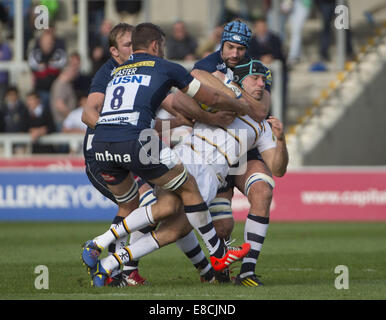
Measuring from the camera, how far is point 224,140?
29.8 ft

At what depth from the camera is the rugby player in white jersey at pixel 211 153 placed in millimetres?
8609

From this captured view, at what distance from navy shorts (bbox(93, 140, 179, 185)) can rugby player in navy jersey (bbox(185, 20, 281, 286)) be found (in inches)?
38.8

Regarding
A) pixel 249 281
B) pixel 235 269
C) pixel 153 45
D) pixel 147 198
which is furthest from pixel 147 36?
pixel 235 269

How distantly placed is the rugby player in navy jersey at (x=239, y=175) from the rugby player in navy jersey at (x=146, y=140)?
0.54 metres

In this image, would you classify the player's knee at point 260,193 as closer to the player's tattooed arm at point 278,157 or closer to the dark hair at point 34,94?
the player's tattooed arm at point 278,157

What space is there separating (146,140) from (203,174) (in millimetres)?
716

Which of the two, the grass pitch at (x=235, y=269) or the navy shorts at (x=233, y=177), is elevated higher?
the navy shorts at (x=233, y=177)

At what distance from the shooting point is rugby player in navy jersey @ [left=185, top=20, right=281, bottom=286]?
9.06m

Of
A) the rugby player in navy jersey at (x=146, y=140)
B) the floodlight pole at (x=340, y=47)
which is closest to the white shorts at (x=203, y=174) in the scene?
the rugby player in navy jersey at (x=146, y=140)

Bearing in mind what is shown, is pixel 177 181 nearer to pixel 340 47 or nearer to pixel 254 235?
pixel 254 235

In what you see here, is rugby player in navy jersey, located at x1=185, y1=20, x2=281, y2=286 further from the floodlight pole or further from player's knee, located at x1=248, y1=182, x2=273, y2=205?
the floodlight pole

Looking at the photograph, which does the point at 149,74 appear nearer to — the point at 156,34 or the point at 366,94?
the point at 156,34

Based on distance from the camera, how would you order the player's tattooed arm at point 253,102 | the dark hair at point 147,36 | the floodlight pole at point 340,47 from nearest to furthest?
the dark hair at point 147,36, the player's tattooed arm at point 253,102, the floodlight pole at point 340,47

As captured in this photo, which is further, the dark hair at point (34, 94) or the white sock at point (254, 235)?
the dark hair at point (34, 94)
